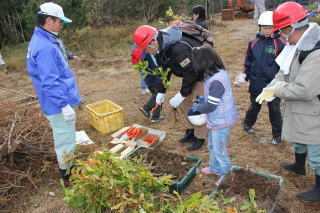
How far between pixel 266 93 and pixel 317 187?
114cm

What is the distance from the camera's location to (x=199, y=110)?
8.89ft

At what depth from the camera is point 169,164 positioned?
3309 millimetres

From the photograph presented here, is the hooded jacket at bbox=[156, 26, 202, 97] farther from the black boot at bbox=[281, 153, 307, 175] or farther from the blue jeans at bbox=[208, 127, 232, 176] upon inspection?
the black boot at bbox=[281, 153, 307, 175]

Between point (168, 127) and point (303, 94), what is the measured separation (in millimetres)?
2745

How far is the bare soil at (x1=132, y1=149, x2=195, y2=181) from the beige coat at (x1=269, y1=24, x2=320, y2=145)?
115 cm

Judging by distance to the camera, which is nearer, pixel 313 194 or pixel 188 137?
pixel 313 194

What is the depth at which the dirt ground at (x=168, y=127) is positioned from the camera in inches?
123

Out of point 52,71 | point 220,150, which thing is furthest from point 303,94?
point 52,71

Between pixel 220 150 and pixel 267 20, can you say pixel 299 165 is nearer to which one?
pixel 220 150

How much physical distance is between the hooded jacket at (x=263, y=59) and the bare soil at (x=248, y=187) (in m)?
1.38

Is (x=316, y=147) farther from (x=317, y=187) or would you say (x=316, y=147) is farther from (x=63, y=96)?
(x=63, y=96)

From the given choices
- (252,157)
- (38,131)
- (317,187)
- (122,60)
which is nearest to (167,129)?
(252,157)

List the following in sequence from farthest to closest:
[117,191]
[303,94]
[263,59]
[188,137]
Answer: [188,137] → [263,59] → [303,94] → [117,191]

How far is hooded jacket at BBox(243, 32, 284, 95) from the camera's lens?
11.8 feet
